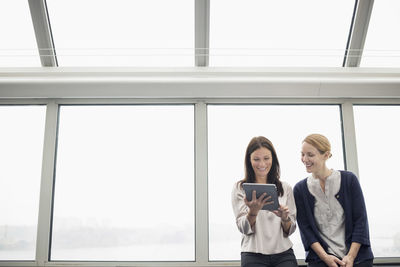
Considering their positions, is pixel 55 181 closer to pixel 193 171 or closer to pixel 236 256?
pixel 193 171

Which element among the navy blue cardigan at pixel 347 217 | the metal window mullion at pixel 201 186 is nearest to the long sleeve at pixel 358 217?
the navy blue cardigan at pixel 347 217

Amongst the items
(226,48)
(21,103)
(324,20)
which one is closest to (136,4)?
(226,48)

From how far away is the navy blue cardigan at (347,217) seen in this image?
6.99 feet

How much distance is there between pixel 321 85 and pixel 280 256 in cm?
142

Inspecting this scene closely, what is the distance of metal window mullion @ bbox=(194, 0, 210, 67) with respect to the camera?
2861mm

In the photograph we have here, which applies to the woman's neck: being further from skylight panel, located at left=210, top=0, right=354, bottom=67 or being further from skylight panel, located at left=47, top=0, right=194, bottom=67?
skylight panel, located at left=47, top=0, right=194, bottom=67

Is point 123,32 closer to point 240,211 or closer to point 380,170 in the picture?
point 240,211

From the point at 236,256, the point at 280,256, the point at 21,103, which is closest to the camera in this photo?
the point at 280,256

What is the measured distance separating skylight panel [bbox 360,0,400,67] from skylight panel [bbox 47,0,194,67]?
4.43 ft

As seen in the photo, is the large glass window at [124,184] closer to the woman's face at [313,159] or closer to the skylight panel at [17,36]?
the skylight panel at [17,36]

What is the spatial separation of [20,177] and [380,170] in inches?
108

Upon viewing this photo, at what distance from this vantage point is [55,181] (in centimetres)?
302

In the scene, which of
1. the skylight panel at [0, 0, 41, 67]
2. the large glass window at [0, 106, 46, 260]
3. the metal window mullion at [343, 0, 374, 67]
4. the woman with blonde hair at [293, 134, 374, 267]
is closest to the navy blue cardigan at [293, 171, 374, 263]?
the woman with blonde hair at [293, 134, 374, 267]

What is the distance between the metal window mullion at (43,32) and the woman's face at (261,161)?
1781mm
